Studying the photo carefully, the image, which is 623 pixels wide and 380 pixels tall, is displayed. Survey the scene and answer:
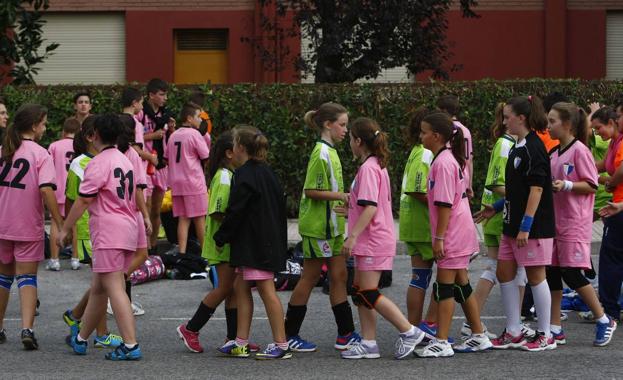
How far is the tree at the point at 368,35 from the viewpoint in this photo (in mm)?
20672

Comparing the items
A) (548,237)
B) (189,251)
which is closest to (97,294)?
(548,237)

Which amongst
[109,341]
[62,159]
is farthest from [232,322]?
[62,159]

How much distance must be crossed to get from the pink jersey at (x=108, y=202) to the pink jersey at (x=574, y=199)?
3191mm

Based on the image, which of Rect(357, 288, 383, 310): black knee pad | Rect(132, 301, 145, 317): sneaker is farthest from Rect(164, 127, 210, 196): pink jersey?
Rect(357, 288, 383, 310): black knee pad

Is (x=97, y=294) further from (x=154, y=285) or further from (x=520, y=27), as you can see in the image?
(x=520, y=27)

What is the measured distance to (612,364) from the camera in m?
8.48

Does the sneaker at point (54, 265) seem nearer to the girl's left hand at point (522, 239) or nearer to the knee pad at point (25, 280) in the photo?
the knee pad at point (25, 280)

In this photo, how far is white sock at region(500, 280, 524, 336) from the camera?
901 cm

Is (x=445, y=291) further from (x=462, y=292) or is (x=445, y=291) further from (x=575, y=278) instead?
(x=575, y=278)

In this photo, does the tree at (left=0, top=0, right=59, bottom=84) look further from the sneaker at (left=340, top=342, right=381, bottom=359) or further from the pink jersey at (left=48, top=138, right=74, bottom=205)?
the sneaker at (left=340, top=342, right=381, bottom=359)

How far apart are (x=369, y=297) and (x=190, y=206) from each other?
5.41 metres

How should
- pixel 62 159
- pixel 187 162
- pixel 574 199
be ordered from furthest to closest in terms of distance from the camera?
pixel 187 162 < pixel 62 159 < pixel 574 199

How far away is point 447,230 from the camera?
8.66 metres

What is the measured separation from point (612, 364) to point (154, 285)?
5.59 m
